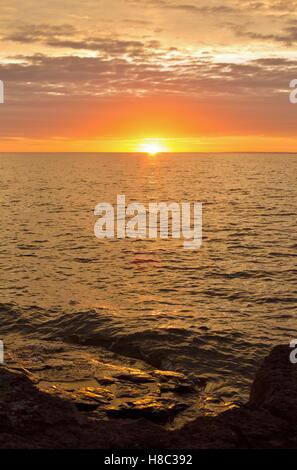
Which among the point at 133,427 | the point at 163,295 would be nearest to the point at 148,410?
the point at 133,427

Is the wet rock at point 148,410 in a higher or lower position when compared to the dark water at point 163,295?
lower

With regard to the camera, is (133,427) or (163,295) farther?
(163,295)

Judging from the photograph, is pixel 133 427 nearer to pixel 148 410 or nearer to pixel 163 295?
pixel 148 410

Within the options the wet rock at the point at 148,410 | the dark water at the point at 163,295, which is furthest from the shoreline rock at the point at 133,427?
the dark water at the point at 163,295

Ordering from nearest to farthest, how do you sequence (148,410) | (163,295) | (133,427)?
(133,427), (148,410), (163,295)

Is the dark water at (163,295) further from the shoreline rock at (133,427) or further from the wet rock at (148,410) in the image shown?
the shoreline rock at (133,427)

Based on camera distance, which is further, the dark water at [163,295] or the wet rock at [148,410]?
the dark water at [163,295]

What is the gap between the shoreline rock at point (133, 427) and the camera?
834 cm

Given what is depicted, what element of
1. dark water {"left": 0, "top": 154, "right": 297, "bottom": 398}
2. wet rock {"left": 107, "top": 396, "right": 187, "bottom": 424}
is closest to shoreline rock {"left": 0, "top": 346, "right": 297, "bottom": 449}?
wet rock {"left": 107, "top": 396, "right": 187, "bottom": 424}

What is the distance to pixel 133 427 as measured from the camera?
370 inches

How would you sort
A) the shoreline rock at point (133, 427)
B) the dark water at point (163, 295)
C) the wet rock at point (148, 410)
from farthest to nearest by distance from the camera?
1. the dark water at point (163, 295)
2. the wet rock at point (148, 410)
3. the shoreline rock at point (133, 427)

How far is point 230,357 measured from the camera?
59.9 ft
